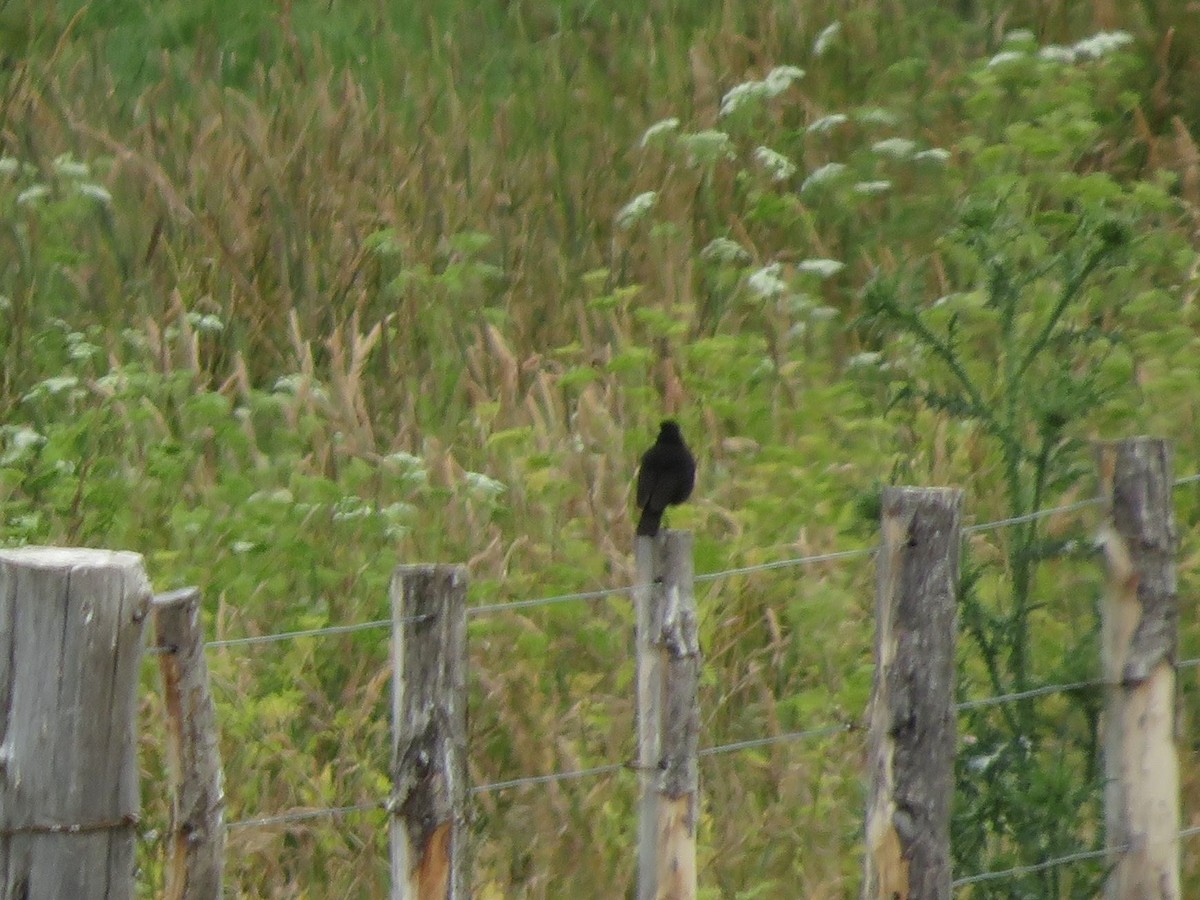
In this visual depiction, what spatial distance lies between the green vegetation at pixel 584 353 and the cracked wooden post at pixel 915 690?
345mm

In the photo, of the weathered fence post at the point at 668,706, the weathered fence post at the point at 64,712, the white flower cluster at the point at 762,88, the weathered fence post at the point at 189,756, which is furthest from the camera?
the white flower cluster at the point at 762,88

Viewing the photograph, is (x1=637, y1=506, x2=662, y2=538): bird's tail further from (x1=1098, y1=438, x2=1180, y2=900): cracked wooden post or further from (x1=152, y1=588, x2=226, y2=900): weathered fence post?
(x1=152, y1=588, x2=226, y2=900): weathered fence post

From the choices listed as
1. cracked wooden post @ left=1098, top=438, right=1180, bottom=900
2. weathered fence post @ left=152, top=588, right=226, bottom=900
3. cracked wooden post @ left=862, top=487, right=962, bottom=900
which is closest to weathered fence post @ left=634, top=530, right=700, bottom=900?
cracked wooden post @ left=862, top=487, right=962, bottom=900

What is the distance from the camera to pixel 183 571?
5.25m

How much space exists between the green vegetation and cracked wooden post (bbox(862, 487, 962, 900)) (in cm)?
35

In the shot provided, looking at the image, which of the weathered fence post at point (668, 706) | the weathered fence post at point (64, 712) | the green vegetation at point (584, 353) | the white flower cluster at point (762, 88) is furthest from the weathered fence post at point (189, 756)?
the white flower cluster at point (762, 88)

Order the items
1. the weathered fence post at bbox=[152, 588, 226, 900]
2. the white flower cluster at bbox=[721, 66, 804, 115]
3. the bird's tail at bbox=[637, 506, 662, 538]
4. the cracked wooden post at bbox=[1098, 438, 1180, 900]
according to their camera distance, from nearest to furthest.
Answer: the weathered fence post at bbox=[152, 588, 226, 900]
the cracked wooden post at bbox=[1098, 438, 1180, 900]
the bird's tail at bbox=[637, 506, 662, 538]
the white flower cluster at bbox=[721, 66, 804, 115]

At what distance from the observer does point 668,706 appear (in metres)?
3.77

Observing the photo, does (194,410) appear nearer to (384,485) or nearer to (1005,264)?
(384,485)

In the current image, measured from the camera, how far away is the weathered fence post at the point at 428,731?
3.38 m

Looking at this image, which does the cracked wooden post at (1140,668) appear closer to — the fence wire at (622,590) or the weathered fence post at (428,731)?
the fence wire at (622,590)

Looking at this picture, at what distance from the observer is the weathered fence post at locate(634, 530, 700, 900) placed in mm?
3762

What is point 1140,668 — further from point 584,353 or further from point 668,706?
point 584,353

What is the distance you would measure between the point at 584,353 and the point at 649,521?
2.26 m
